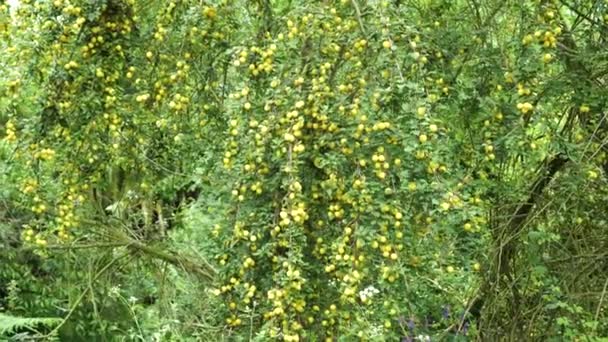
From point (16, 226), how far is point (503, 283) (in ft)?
11.7

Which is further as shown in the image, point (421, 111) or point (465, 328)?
point (465, 328)

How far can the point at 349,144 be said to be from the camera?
2418mm

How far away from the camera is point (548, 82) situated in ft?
9.62

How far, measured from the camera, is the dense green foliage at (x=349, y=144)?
95.0 inches

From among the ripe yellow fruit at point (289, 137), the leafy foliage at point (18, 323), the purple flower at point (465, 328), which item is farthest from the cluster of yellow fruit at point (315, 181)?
the leafy foliage at point (18, 323)

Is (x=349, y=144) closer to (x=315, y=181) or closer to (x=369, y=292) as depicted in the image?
(x=315, y=181)

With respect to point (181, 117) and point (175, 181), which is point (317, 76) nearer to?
point (181, 117)

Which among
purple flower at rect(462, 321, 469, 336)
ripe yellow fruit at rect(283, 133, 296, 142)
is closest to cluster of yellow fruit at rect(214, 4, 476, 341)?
ripe yellow fruit at rect(283, 133, 296, 142)

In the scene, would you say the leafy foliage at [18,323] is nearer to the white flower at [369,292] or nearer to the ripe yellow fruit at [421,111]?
the white flower at [369,292]

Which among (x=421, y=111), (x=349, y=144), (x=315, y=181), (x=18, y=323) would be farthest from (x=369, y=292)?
(x=18, y=323)

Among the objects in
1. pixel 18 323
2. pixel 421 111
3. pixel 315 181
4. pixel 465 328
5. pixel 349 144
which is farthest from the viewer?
pixel 18 323

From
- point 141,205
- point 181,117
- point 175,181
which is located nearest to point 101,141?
point 181,117

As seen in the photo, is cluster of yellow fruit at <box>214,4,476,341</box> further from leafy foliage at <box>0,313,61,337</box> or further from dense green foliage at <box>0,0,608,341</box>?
leafy foliage at <box>0,313,61,337</box>

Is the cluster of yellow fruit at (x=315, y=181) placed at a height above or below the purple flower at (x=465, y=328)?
above
